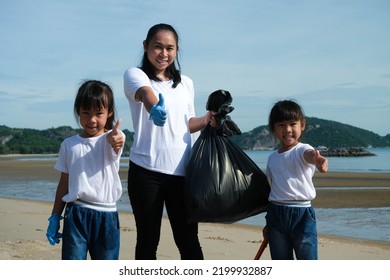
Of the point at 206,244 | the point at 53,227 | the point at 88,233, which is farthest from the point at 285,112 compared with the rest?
the point at 206,244

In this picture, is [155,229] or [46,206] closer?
[155,229]

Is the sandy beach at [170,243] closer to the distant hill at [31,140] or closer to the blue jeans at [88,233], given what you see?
the blue jeans at [88,233]

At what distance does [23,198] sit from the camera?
507 inches

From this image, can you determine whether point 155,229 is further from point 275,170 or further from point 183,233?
point 275,170

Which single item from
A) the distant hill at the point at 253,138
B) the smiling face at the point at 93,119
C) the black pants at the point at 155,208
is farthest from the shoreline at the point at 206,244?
the distant hill at the point at 253,138

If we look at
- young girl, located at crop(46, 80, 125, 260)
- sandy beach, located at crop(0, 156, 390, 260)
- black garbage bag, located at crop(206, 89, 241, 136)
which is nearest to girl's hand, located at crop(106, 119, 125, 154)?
young girl, located at crop(46, 80, 125, 260)

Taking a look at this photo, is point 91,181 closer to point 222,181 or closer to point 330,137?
point 222,181

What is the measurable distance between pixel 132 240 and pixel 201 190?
12.4 ft

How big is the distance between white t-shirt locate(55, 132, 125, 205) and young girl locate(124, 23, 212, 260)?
15 cm

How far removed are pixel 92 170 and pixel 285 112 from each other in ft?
3.73

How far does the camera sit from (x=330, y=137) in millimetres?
62688

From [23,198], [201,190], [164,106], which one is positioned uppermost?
[164,106]

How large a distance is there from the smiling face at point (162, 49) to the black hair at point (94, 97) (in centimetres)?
30
